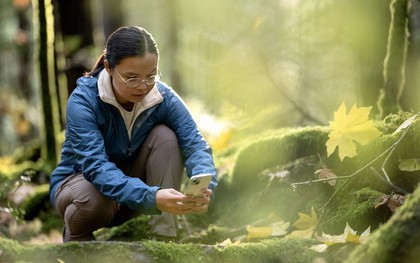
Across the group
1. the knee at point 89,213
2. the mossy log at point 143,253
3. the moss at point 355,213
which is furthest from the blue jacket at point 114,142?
the moss at point 355,213

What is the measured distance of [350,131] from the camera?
362cm

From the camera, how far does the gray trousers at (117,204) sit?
3486 millimetres

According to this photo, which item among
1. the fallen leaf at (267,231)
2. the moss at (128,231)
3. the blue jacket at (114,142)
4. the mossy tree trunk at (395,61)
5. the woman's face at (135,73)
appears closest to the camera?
the blue jacket at (114,142)

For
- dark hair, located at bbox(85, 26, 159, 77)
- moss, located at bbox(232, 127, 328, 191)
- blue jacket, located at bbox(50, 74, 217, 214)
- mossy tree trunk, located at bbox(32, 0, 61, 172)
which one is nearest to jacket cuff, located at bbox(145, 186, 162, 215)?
blue jacket, located at bbox(50, 74, 217, 214)

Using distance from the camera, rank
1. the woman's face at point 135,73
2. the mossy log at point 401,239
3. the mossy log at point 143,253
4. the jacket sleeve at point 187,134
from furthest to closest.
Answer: the jacket sleeve at point 187,134, the woman's face at point 135,73, the mossy log at point 143,253, the mossy log at point 401,239

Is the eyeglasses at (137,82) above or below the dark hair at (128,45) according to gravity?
below

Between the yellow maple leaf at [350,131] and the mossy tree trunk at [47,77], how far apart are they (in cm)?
341

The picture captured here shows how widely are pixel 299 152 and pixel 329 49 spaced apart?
2837mm

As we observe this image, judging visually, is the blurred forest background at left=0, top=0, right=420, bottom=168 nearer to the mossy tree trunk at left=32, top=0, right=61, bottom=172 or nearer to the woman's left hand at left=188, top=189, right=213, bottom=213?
the mossy tree trunk at left=32, top=0, right=61, bottom=172

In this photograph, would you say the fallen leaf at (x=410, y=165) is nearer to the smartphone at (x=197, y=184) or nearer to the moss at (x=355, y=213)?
the moss at (x=355, y=213)

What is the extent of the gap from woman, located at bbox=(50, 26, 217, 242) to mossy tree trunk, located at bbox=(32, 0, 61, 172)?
2.56 metres

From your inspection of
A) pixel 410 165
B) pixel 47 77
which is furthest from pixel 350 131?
pixel 47 77

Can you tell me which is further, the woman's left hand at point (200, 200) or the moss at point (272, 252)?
the woman's left hand at point (200, 200)

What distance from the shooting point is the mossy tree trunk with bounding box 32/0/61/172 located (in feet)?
19.8
